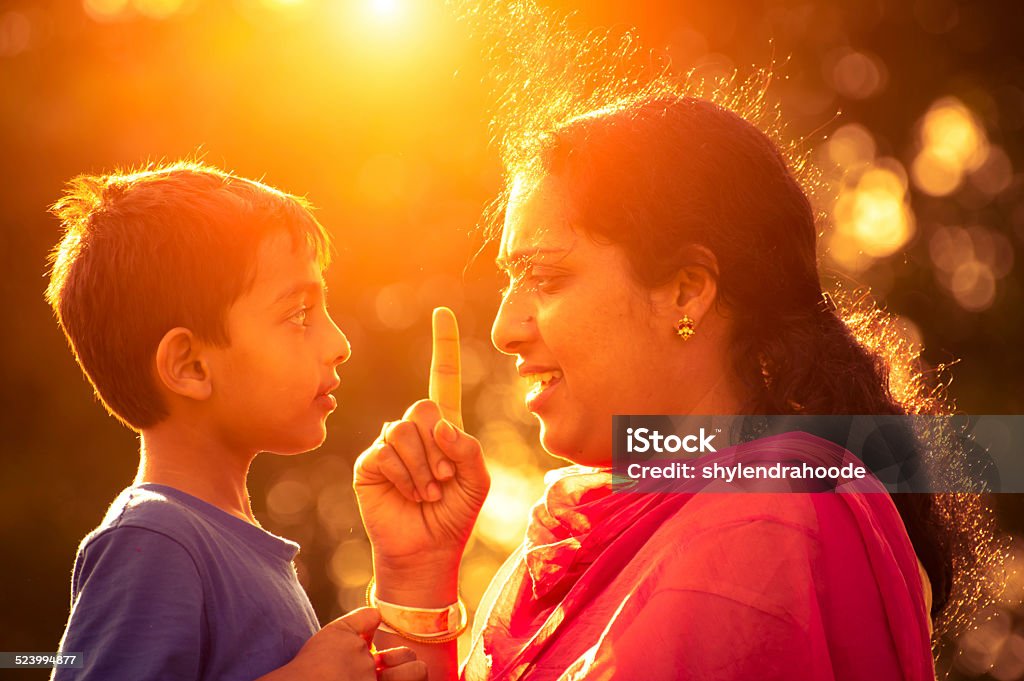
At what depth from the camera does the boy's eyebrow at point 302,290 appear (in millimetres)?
3079

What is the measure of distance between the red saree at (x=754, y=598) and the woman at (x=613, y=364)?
12 millimetres

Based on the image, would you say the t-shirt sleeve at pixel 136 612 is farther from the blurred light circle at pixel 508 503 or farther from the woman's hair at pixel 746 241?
the blurred light circle at pixel 508 503

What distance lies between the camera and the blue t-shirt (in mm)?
2434

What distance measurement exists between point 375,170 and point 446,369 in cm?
797

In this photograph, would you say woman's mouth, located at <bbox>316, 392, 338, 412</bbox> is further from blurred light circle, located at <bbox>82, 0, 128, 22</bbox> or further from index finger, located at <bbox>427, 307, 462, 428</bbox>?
blurred light circle, located at <bbox>82, 0, 128, 22</bbox>

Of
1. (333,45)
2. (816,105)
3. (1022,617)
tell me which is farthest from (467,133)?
(1022,617)

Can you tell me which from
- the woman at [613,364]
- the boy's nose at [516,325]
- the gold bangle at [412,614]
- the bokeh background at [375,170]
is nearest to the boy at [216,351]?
the gold bangle at [412,614]

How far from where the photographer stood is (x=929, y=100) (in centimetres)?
1056

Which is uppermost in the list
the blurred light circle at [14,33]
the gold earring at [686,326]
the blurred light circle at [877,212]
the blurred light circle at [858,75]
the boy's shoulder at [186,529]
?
the blurred light circle at [14,33]

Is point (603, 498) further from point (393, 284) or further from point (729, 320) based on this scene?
point (393, 284)

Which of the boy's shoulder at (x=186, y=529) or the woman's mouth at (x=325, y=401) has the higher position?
the woman's mouth at (x=325, y=401)

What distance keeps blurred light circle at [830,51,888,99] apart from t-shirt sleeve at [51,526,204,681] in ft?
30.9

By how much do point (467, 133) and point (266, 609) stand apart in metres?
8.37

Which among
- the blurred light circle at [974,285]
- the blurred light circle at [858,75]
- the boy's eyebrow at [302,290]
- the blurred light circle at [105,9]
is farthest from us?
the blurred light circle at [858,75]
